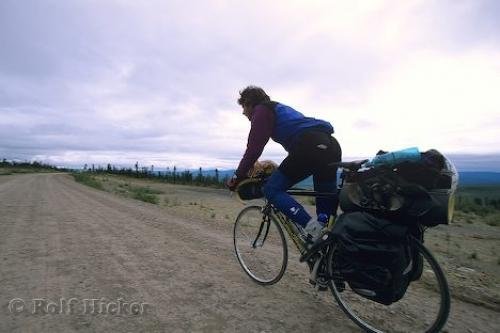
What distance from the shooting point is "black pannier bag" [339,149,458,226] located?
257 cm

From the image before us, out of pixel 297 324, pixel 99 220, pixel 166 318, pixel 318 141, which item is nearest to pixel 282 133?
pixel 318 141

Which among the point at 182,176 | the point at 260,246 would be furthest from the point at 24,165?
the point at 260,246

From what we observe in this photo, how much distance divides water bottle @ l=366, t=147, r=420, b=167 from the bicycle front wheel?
1.53m

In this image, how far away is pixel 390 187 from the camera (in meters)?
2.70

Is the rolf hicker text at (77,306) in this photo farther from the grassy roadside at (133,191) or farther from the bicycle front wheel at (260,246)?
the grassy roadside at (133,191)

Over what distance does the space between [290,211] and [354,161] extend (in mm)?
871

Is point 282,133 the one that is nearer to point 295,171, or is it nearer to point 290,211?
point 295,171

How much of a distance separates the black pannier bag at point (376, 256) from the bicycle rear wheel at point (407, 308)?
0.16 m

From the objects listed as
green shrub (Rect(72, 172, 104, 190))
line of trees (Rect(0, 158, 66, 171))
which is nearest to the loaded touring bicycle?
green shrub (Rect(72, 172, 104, 190))

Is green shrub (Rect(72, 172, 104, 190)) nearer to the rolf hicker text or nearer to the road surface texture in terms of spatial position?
the road surface texture

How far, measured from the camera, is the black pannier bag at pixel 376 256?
2699 mm

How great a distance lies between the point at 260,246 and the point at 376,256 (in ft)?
6.50

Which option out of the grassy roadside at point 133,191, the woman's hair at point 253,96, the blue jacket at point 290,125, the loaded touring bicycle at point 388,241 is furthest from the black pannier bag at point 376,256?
the grassy roadside at point 133,191

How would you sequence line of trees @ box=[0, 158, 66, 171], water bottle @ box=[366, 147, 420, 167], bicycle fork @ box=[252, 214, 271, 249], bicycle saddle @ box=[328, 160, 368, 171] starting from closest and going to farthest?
water bottle @ box=[366, 147, 420, 167] → bicycle saddle @ box=[328, 160, 368, 171] → bicycle fork @ box=[252, 214, 271, 249] → line of trees @ box=[0, 158, 66, 171]
